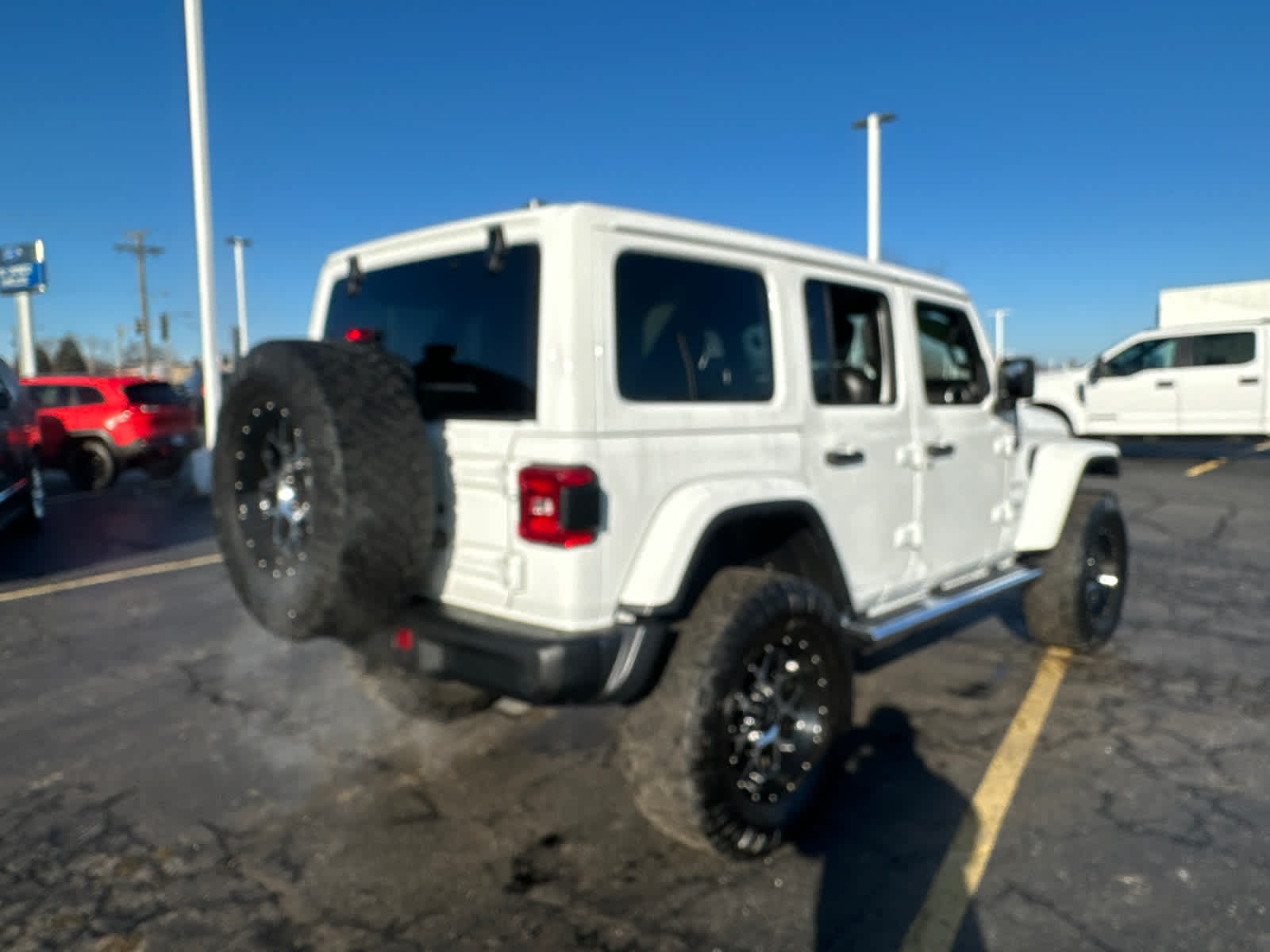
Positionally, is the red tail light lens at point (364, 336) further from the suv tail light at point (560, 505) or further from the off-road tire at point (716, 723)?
the off-road tire at point (716, 723)

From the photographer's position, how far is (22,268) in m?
20.7

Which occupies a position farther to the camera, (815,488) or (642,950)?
(815,488)

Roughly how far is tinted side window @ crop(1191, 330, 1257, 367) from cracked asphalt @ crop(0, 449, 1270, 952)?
11.2 m

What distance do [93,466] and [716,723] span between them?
12538 mm

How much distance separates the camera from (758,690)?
285 centimetres

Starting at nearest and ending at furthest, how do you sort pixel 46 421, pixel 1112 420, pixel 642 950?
pixel 642 950 < pixel 46 421 < pixel 1112 420

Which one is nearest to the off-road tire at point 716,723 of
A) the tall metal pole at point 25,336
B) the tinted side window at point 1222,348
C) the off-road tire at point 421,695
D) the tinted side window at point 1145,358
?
the off-road tire at point 421,695

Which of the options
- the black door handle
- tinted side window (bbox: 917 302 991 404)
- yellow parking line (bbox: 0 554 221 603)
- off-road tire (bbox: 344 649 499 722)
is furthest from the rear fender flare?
yellow parking line (bbox: 0 554 221 603)

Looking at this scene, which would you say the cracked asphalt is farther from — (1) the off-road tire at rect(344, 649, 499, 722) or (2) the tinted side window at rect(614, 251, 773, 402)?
(2) the tinted side window at rect(614, 251, 773, 402)

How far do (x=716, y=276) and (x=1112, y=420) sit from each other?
1443 centimetres

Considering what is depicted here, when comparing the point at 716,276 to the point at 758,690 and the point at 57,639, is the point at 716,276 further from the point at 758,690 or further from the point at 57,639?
the point at 57,639

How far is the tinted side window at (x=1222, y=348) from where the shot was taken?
563 inches

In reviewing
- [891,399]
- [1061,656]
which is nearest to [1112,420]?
[1061,656]

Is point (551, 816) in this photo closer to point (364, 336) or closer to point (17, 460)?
point (364, 336)
